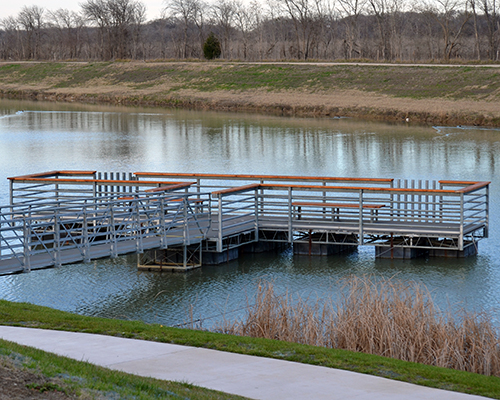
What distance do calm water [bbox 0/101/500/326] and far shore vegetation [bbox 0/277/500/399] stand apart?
6.39 ft

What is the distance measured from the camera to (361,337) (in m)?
10.0

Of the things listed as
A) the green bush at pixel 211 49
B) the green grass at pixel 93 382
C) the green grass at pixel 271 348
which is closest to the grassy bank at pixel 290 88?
the green bush at pixel 211 49

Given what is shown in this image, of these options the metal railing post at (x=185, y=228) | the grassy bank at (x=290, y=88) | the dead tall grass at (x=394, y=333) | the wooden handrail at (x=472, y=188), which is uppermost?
the grassy bank at (x=290, y=88)

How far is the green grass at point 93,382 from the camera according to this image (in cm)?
658

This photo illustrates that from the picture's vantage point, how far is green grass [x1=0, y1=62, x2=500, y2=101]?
198 feet

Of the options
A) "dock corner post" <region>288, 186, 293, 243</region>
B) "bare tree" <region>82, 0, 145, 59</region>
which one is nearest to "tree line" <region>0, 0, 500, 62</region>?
"bare tree" <region>82, 0, 145, 59</region>

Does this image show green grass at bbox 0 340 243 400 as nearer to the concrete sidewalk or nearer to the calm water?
the concrete sidewalk

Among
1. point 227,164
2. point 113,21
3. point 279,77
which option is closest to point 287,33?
point 113,21

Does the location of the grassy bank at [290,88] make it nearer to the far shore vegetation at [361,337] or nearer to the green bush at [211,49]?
the green bush at [211,49]

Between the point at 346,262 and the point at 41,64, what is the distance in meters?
92.3

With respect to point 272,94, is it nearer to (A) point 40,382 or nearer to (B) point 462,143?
(B) point 462,143

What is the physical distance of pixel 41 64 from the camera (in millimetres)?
102688

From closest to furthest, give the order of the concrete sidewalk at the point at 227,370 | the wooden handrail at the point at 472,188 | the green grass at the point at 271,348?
the concrete sidewalk at the point at 227,370 < the green grass at the point at 271,348 < the wooden handrail at the point at 472,188

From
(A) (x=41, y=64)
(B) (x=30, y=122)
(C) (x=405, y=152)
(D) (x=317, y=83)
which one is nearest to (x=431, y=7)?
(D) (x=317, y=83)
